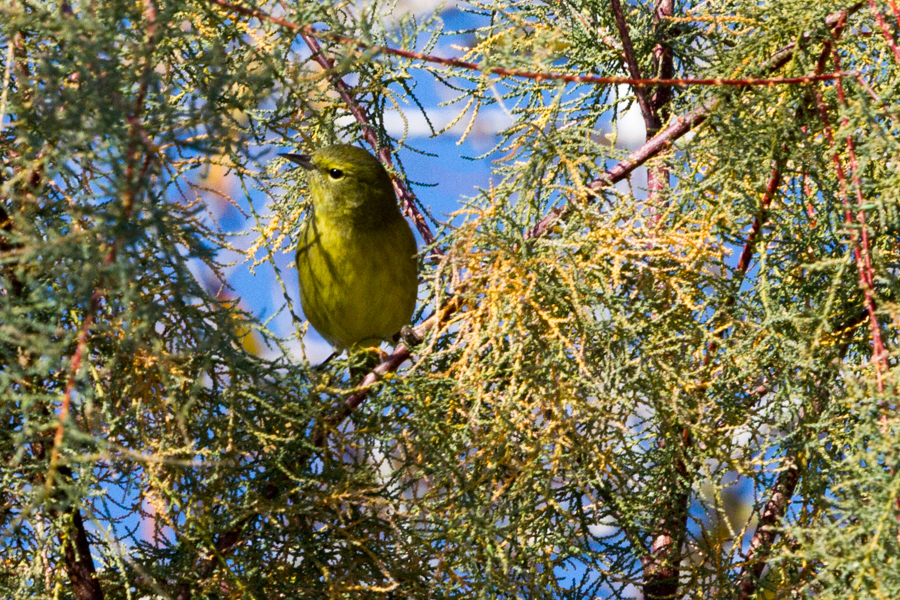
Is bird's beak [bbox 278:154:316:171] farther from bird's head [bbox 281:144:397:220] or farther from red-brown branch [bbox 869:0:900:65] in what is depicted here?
red-brown branch [bbox 869:0:900:65]

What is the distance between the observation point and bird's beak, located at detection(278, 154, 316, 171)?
283 centimetres

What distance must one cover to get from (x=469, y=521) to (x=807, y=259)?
2.87 feet

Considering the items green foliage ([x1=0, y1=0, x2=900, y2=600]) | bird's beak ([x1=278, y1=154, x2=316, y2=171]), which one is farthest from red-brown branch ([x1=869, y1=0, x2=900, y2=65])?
bird's beak ([x1=278, y1=154, x2=316, y2=171])

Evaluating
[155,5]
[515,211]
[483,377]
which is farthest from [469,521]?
[155,5]

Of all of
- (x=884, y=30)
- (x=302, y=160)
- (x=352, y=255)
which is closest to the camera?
(x=884, y=30)

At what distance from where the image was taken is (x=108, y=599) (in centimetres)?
188

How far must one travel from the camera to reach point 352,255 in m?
3.33

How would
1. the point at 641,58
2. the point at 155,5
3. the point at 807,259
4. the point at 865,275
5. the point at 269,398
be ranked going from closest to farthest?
the point at 155,5 < the point at 865,275 < the point at 269,398 < the point at 807,259 < the point at 641,58

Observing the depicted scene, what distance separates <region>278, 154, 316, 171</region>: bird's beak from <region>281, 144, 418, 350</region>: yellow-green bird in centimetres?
9

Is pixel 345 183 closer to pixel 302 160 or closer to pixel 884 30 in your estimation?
pixel 302 160

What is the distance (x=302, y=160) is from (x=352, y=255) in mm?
499

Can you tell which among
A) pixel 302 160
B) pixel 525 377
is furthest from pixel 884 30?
pixel 302 160

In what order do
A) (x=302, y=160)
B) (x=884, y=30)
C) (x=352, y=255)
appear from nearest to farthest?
(x=884, y=30) → (x=302, y=160) → (x=352, y=255)

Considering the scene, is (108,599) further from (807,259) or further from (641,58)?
(641,58)
